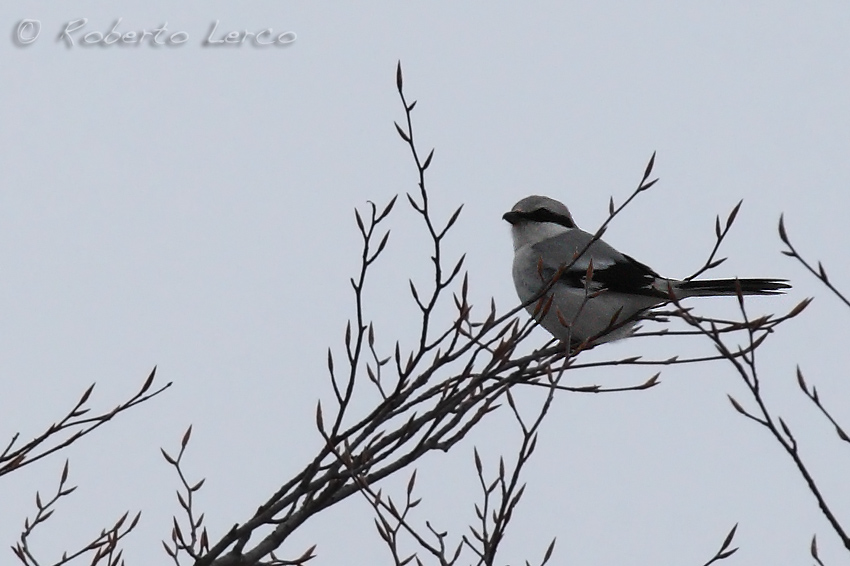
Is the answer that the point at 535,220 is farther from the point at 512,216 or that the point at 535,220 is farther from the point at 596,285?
the point at 596,285

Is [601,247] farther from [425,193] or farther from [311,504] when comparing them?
[311,504]

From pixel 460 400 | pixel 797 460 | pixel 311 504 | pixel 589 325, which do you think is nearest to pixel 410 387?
pixel 460 400

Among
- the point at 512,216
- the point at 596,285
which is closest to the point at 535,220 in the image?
the point at 512,216

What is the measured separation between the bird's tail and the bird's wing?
0.55 ft

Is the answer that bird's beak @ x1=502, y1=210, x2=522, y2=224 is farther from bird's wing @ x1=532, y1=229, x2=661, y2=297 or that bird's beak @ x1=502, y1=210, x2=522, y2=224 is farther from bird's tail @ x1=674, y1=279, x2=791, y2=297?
bird's tail @ x1=674, y1=279, x2=791, y2=297

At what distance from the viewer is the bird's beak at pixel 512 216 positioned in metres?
5.33

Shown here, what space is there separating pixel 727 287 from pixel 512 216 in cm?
154

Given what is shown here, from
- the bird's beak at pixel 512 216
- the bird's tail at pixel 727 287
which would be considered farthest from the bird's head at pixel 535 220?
the bird's tail at pixel 727 287

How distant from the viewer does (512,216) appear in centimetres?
536

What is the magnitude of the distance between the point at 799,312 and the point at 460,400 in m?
0.95

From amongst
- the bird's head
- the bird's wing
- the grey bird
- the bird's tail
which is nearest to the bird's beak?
the bird's head

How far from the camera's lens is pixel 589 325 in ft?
15.1

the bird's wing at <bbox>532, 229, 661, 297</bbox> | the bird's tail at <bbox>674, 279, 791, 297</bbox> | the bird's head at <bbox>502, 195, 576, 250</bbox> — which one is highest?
the bird's head at <bbox>502, 195, 576, 250</bbox>

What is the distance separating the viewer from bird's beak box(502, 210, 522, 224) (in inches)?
210
